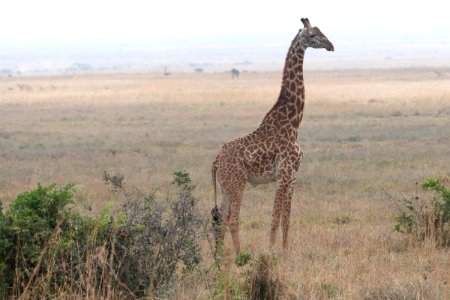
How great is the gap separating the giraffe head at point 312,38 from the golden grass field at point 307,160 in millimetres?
2195

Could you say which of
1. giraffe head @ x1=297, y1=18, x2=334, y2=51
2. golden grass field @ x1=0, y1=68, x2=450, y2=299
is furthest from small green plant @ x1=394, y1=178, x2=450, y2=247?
giraffe head @ x1=297, y1=18, x2=334, y2=51

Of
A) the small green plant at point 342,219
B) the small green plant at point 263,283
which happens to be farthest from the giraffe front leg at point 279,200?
the small green plant at point 342,219

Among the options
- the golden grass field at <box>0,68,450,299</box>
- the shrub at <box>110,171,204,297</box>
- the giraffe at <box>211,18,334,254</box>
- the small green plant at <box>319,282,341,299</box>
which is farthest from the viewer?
the giraffe at <box>211,18,334,254</box>

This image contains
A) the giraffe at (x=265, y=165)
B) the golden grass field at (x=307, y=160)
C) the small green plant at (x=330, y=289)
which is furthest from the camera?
the giraffe at (x=265, y=165)

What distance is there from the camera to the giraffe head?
9289 mm

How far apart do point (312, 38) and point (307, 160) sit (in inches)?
390

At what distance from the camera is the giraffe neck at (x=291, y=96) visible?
9344 millimetres

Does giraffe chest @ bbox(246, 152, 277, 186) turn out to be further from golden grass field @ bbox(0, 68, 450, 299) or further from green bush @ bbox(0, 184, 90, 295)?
green bush @ bbox(0, 184, 90, 295)

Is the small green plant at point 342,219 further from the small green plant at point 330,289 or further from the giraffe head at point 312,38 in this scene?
the small green plant at point 330,289

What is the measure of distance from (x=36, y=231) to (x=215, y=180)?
3109mm

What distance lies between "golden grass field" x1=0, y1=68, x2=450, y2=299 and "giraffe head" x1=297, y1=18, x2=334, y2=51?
2195 millimetres

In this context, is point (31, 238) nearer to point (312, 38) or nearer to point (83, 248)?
point (83, 248)

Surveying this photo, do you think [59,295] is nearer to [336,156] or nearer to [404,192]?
[404,192]

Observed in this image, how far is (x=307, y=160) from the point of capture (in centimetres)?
1914
